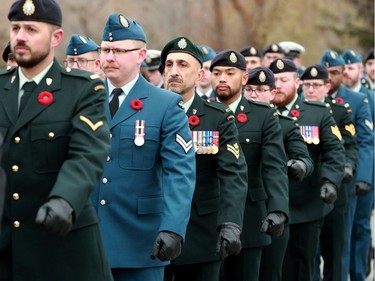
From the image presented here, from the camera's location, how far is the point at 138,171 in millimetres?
6703

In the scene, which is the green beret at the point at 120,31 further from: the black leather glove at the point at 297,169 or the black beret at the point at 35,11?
the black leather glove at the point at 297,169

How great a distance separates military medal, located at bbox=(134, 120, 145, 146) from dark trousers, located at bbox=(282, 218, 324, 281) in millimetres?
3241

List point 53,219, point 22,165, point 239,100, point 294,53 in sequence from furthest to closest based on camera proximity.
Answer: point 294,53, point 239,100, point 22,165, point 53,219

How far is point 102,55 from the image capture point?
22.9ft

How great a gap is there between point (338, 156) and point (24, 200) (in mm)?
4613

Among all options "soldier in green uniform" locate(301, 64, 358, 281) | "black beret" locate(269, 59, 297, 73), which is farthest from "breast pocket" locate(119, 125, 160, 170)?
"soldier in green uniform" locate(301, 64, 358, 281)

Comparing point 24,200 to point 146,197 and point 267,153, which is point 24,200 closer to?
point 146,197

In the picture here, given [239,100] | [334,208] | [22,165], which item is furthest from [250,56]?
[22,165]

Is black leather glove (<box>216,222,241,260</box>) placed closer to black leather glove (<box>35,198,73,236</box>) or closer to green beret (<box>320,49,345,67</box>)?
black leather glove (<box>35,198,73,236</box>)

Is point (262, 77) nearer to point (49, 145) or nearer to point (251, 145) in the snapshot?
point (251, 145)

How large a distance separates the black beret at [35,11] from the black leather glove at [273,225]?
297 cm

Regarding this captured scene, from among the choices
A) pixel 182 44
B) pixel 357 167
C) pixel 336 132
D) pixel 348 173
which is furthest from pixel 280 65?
pixel 182 44

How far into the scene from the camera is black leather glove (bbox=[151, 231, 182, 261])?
6.32 m

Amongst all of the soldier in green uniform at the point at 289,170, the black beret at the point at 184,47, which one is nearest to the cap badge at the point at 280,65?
the soldier in green uniform at the point at 289,170
